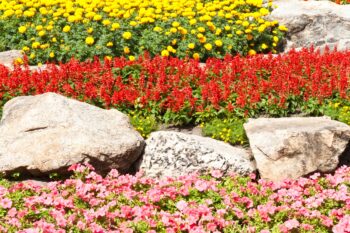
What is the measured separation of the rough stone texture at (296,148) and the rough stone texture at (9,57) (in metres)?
Result: 5.17

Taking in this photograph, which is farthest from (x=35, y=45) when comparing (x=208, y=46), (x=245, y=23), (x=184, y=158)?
(x=184, y=158)

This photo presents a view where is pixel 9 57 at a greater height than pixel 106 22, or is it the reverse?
A: pixel 106 22

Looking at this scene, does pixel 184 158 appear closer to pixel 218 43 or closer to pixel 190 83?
pixel 190 83

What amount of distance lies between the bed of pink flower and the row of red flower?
161 centimetres

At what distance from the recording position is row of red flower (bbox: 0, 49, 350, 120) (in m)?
8.51

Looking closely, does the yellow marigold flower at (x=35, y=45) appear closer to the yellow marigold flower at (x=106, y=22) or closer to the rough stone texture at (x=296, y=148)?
the yellow marigold flower at (x=106, y=22)

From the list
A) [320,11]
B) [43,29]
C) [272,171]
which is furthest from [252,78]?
[320,11]

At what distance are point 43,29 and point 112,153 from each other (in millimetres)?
5344

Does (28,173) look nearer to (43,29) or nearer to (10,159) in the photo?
(10,159)

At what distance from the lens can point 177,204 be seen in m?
6.00

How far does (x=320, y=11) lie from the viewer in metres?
14.0

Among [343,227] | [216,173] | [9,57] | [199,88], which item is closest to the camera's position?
[343,227]

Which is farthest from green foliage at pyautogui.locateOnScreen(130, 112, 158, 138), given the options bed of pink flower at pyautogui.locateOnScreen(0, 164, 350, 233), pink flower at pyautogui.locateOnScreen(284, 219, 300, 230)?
pink flower at pyautogui.locateOnScreen(284, 219, 300, 230)

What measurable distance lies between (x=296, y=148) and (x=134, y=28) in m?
5.28
